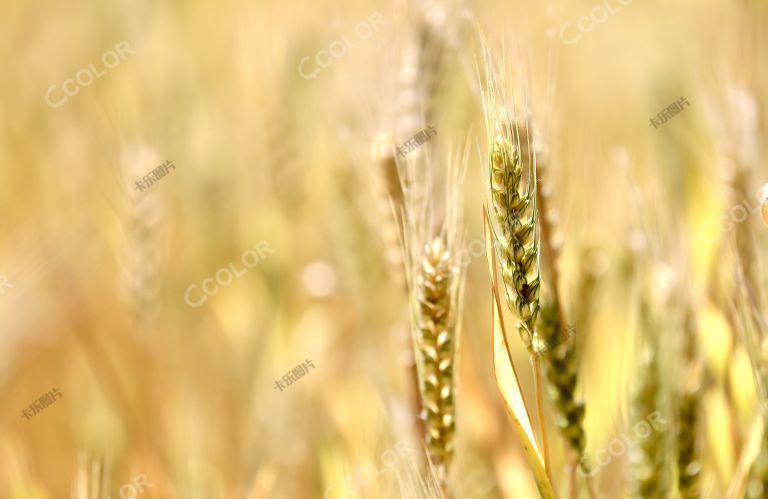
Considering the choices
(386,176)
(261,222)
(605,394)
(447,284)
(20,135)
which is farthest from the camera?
(20,135)

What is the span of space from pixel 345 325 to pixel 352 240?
29 centimetres

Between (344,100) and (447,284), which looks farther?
(344,100)

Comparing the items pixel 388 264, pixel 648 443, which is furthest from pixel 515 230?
pixel 388 264

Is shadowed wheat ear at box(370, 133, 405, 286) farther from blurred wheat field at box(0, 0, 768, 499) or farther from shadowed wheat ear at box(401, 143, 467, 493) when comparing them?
shadowed wheat ear at box(401, 143, 467, 493)

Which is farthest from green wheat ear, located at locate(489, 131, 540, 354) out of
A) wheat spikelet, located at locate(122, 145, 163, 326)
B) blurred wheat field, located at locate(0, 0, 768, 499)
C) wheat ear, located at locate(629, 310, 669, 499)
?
wheat spikelet, located at locate(122, 145, 163, 326)

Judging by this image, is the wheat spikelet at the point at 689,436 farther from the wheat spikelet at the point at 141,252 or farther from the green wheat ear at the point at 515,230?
the wheat spikelet at the point at 141,252

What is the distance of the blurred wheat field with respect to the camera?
741mm

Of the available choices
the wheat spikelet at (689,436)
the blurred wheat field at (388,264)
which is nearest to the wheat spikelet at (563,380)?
the blurred wheat field at (388,264)

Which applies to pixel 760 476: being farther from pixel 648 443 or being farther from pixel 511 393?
pixel 511 393

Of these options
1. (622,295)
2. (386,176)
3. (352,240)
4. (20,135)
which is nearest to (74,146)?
(20,135)

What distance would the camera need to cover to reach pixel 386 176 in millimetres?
911

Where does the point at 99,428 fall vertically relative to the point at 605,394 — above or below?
above

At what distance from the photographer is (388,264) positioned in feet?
3.38

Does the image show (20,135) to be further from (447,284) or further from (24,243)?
(447,284)
